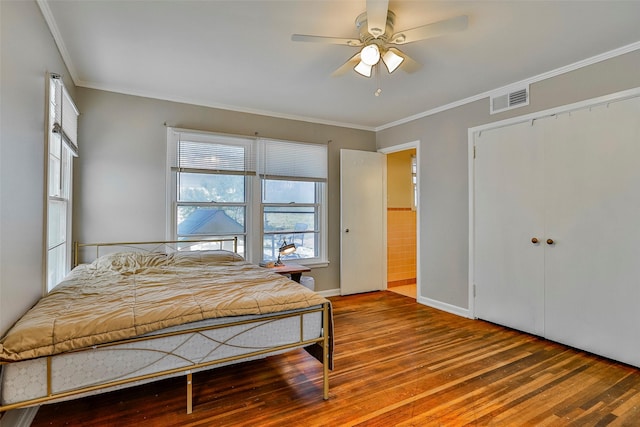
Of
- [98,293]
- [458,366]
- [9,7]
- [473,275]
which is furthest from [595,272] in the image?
[9,7]

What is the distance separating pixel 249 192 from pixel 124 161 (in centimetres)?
141

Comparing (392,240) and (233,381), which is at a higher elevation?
(392,240)

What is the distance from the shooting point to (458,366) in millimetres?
2555

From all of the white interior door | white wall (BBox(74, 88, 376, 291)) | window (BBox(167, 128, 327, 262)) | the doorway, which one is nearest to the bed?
white wall (BBox(74, 88, 376, 291))

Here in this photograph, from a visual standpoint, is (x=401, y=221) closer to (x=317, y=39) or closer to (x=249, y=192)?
(x=249, y=192)

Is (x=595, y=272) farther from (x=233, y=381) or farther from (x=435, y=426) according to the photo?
(x=233, y=381)

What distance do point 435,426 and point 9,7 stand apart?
125 inches

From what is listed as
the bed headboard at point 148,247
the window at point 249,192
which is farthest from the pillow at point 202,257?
the window at point 249,192

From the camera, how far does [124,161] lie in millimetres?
3477

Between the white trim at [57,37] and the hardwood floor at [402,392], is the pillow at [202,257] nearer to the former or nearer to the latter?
the hardwood floor at [402,392]

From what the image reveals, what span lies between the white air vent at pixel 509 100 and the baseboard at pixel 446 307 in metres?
2.28

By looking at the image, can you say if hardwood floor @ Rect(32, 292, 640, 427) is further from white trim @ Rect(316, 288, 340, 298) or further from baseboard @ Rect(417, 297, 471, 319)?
white trim @ Rect(316, 288, 340, 298)

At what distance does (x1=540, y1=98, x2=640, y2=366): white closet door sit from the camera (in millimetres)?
2553

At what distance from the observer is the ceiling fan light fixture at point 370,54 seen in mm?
2172
